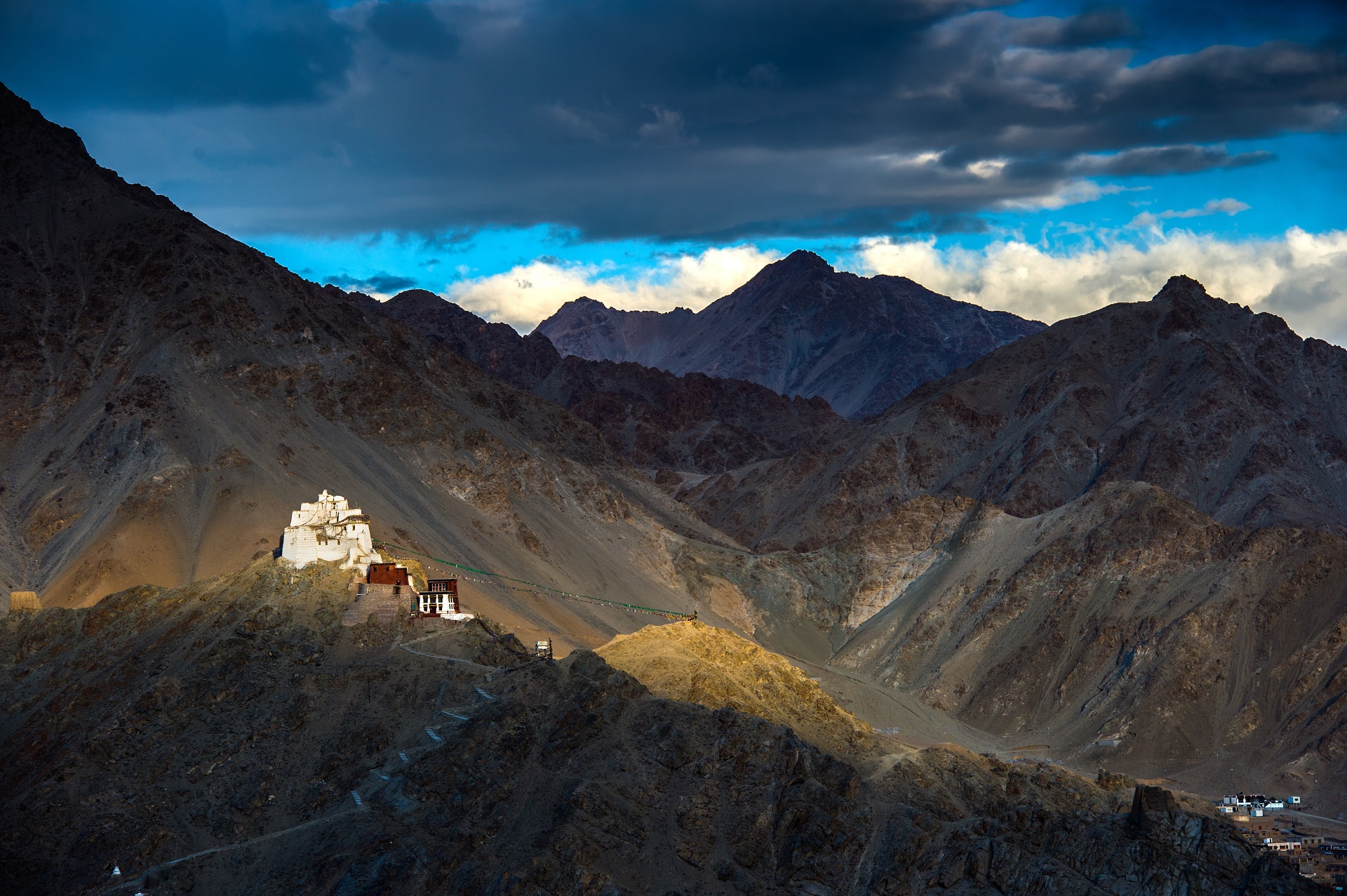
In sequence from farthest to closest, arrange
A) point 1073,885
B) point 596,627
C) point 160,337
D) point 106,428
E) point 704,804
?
point 160,337 → point 106,428 → point 596,627 → point 704,804 → point 1073,885

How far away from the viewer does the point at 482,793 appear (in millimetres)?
87625

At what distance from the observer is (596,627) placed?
17000cm

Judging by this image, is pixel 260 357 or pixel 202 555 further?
pixel 260 357

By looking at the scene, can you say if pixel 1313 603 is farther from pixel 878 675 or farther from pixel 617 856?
pixel 617 856

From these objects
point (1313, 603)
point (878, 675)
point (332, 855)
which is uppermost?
point (1313, 603)

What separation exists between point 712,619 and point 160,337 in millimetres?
75110

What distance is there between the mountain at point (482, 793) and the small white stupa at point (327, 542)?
556 centimetres

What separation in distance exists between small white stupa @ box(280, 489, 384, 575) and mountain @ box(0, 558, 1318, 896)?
5562 mm

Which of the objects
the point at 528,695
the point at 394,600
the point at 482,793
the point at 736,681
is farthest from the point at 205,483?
the point at 482,793

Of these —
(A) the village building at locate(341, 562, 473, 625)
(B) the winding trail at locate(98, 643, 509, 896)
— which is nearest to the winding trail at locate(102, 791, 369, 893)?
(B) the winding trail at locate(98, 643, 509, 896)

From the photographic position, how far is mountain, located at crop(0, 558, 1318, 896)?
80750 mm

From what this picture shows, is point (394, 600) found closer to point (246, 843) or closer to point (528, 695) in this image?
point (528, 695)

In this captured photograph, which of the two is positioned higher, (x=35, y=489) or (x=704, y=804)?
(x=35, y=489)

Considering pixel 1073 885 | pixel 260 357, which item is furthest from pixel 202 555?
pixel 1073 885
